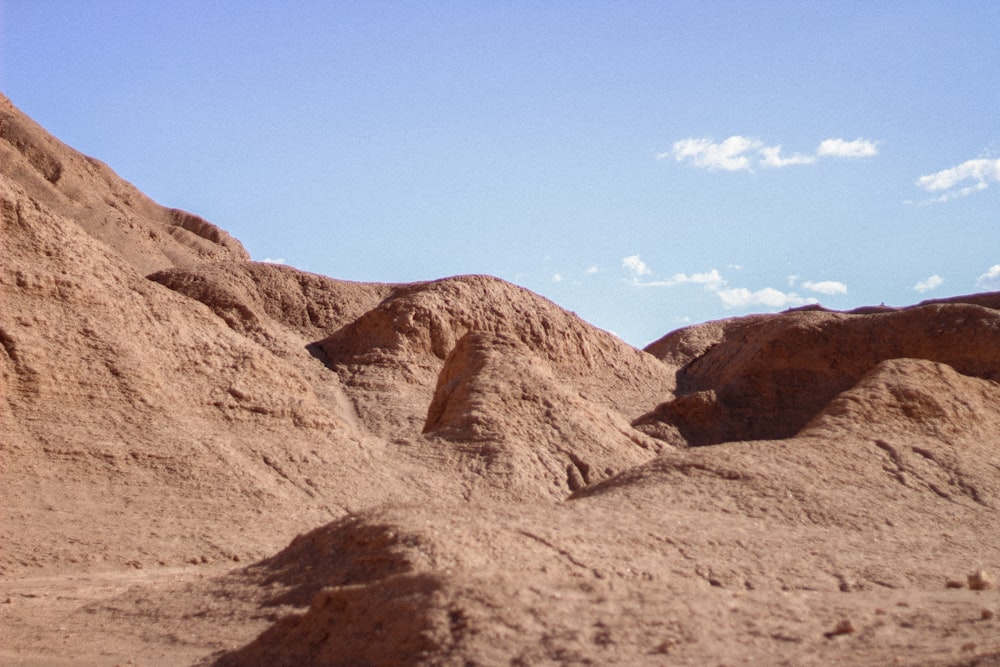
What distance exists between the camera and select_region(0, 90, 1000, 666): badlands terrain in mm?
7086

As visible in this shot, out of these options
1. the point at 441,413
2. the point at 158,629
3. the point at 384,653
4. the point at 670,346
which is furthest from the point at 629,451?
the point at 670,346

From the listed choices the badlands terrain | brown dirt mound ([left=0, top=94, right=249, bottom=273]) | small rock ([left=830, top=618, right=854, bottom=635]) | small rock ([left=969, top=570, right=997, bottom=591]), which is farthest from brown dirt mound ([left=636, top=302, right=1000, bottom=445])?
brown dirt mound ([left=0, top=94, right=249, bottom=273])

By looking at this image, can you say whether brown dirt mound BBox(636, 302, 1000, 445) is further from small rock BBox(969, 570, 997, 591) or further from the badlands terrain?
small rock BBox(969, 570, 997, 591)

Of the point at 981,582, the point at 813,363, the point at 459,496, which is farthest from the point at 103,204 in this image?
the point at 981,582

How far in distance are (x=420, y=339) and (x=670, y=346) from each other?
57.6 feet

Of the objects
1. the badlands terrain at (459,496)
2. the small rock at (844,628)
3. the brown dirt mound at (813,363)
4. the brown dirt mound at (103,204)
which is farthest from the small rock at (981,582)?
the brown dirt mound at (103,204)

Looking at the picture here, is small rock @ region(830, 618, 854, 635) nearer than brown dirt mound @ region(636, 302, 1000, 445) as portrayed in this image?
Yes

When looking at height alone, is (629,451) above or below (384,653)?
above

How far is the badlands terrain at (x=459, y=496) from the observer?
23.2ft

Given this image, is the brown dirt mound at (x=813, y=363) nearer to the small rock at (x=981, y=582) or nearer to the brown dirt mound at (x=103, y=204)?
the small rock at (x=981, y=582)

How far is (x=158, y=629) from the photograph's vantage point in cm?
902

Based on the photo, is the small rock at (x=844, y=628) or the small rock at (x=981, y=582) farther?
the small rock at (x=981, y=582)

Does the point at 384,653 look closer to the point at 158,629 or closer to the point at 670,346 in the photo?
the point at 158,629

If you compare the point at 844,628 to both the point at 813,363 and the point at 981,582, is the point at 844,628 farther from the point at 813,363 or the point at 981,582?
the point at 813,363
